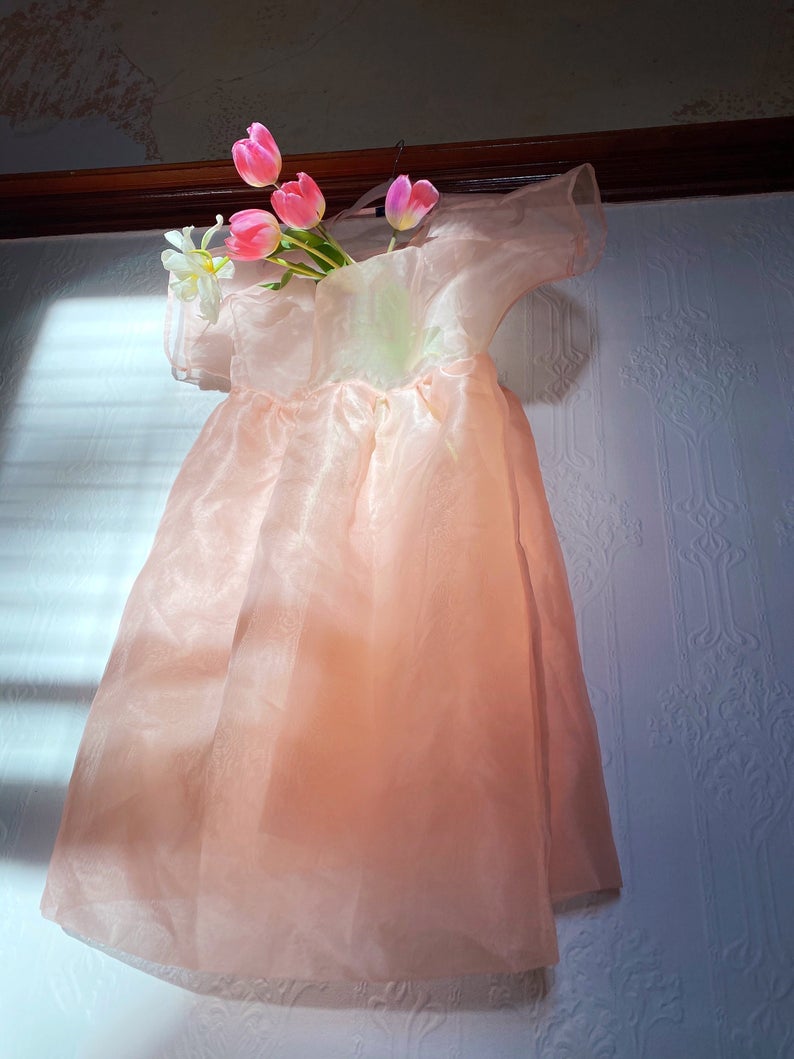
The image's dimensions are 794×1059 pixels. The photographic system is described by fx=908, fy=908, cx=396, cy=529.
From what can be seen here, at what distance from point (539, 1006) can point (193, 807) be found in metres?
0.37

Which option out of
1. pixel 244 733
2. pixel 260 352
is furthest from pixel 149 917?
pixel 260 352

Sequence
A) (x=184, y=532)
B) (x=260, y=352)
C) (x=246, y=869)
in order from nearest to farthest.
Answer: (x=246, y=869)
(x=184, y=532)
(x=260, y=352)

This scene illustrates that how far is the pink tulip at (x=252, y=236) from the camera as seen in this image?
115 cm

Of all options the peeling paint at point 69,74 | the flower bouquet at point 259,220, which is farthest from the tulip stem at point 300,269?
the peeling paint at point 69,74

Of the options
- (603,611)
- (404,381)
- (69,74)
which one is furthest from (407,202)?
(69,74)

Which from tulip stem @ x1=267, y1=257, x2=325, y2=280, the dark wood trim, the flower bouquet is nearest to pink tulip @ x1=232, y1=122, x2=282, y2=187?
the flower bouquet

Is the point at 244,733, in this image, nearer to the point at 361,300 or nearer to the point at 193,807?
the point at 193,807

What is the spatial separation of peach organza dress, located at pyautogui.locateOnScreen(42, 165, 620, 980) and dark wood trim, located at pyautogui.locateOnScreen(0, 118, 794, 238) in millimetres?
292

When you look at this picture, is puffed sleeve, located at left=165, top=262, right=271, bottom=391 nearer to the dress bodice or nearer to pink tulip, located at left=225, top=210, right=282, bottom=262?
the dress bodice

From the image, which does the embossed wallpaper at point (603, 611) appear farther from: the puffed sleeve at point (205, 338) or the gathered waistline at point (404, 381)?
the gathered waistline at point (404, 381)

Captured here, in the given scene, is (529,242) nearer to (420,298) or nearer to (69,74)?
(420,298)

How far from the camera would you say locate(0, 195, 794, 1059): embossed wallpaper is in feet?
2.75

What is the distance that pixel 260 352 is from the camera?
3.98ft

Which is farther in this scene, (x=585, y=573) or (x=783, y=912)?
(x=585, y=573)
